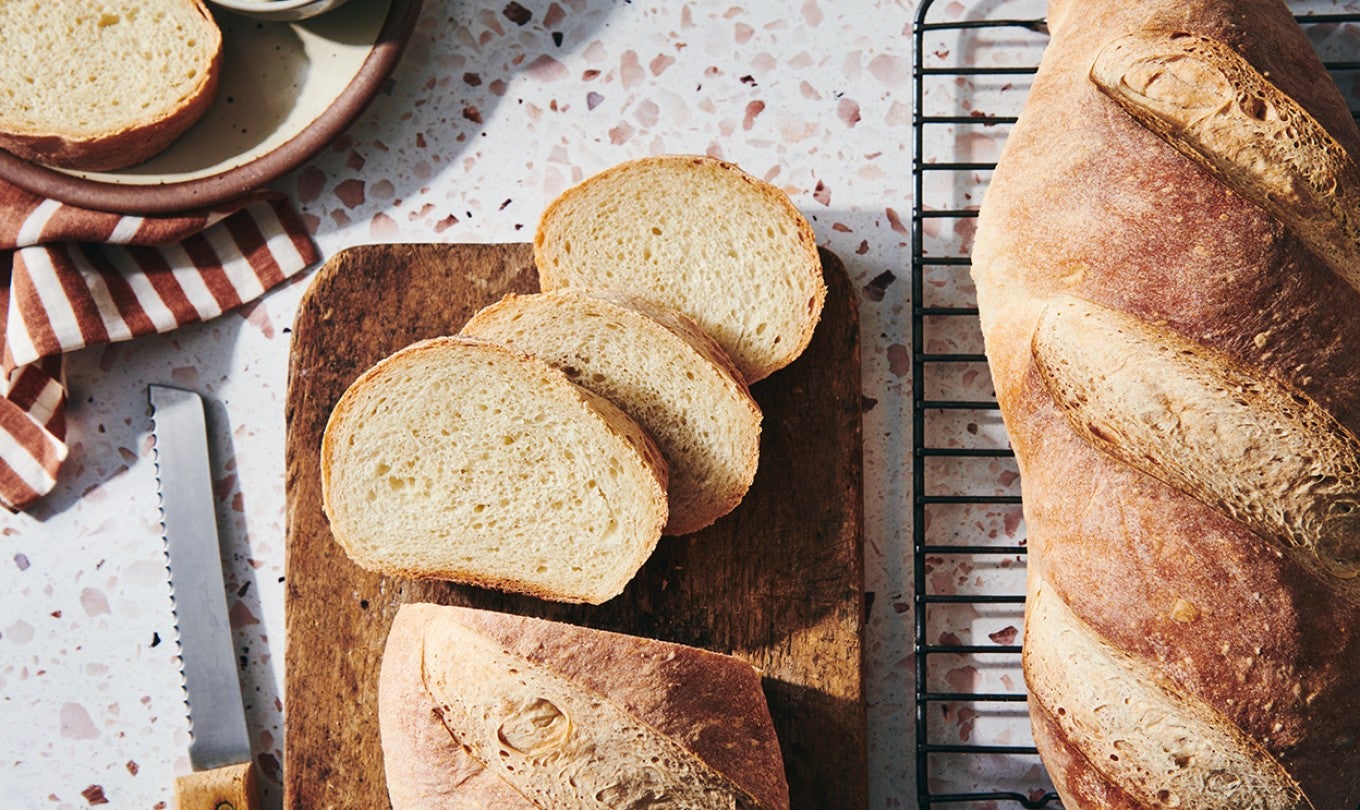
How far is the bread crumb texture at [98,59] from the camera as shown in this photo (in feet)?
6.80

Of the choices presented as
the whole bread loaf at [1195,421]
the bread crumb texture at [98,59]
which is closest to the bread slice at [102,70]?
the bread crumb texture at [98,59]

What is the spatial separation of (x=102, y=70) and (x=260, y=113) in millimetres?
292

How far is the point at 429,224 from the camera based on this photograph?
7.30 feet

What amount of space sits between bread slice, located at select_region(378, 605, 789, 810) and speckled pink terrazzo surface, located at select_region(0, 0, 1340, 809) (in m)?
0.55

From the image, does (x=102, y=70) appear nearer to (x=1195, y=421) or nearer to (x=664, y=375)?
(x=664, y=375)

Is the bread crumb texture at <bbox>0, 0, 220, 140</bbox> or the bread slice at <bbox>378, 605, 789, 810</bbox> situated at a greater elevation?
the bread crumb texture at <bbox>0, 0, 220, 140</bbox>

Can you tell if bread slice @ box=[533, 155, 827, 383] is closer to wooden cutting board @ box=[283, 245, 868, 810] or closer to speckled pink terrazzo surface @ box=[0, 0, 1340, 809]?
wooden cutting board @ box=[283, 245, 868, 810]

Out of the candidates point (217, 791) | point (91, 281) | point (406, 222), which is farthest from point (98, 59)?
point (217, 791)

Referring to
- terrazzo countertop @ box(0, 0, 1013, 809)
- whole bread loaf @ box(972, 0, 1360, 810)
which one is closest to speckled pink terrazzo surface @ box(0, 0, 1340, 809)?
terrazzo countertop @ box(0, 0, 1013, 809)

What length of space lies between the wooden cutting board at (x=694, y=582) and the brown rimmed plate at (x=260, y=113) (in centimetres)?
26

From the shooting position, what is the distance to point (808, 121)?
7.21 ft

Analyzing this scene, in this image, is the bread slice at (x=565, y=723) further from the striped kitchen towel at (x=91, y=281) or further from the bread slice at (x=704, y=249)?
the striped kitchen towel at (x=91, y=281)

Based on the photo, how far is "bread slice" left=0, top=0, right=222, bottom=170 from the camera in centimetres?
206

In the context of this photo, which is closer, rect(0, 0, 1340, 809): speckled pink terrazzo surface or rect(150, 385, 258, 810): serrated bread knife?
rect(150, 385, 258, 810): serrated bread knife
